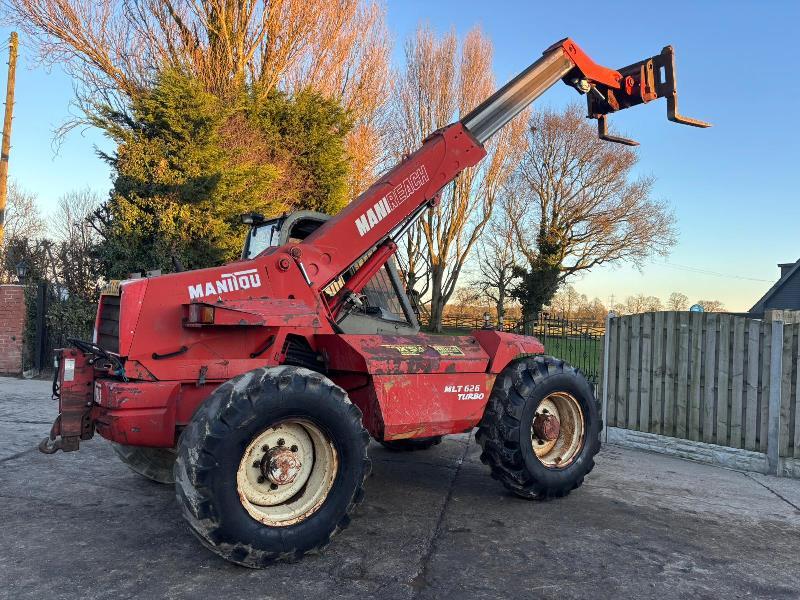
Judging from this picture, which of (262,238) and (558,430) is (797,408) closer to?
(558,430)

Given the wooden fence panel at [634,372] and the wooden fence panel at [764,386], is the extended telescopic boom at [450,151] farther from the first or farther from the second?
the wooden fence panel at [634,372]

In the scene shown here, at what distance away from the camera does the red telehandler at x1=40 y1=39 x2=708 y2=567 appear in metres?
3.51

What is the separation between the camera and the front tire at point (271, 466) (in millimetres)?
3316

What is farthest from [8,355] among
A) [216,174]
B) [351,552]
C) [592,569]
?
[592,569]

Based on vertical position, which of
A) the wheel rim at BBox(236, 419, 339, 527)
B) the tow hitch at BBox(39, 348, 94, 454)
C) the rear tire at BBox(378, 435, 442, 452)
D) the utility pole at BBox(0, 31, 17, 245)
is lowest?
the rear tire at BBox(378, 435, 442, 452)

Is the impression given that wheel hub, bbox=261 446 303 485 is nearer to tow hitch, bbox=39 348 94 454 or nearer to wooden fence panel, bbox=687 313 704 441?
tow hitch, bbox=39 348 94 454

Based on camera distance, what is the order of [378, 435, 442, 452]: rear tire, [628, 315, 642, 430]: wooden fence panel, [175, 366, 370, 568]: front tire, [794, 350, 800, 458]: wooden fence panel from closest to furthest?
[175, 366, 370, 568]: front tire
[794, 350, 800, 458]: wooden fence panel
[378, 435, 442, 452]: rear tire
[628, 315, 642, 430]: wooden fence panel

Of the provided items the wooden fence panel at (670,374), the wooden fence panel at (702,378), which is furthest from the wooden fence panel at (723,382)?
the wooden fence panel at (670,374)

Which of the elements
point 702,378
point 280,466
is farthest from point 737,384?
point 280,466

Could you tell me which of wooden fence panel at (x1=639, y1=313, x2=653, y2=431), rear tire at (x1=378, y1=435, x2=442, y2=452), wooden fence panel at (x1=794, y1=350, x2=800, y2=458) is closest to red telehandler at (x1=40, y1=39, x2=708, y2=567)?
rear tire at (x1=378, y1=435, x2=442, y2=452)

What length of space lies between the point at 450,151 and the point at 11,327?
1163cm

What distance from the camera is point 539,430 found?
5.21 meters

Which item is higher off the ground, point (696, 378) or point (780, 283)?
point (780, 283)

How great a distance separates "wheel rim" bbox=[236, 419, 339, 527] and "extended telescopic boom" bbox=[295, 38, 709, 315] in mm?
1262
